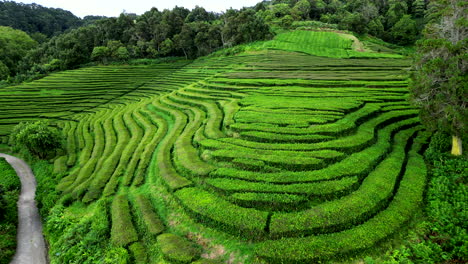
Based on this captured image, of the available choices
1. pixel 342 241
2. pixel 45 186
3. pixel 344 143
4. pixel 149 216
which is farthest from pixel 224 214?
pixel 45 186

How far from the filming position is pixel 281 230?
1145cm

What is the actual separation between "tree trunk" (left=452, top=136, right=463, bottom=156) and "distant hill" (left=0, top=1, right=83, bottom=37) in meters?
141

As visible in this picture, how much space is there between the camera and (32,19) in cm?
11462

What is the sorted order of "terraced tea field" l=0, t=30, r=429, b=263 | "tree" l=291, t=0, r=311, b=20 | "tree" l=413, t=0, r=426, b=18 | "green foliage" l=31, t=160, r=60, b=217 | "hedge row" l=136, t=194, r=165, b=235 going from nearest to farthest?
1. "terraced tea field" l=0, t=30, r=429, b=263
2. "hedge row" l=136, t=194, r=165, b=235
3. "green foliage" l=31, t=160, r=60, b=217
4. "tree" l=413, t=0, r=426, b=18
5. "tree" l=291, t=0, r=311, b=20

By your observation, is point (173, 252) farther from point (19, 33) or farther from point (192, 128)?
point (19, 33)

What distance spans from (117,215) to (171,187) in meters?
3.55

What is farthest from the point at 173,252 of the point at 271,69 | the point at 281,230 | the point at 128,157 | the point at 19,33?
the point at 19,33

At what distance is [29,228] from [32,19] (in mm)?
135744

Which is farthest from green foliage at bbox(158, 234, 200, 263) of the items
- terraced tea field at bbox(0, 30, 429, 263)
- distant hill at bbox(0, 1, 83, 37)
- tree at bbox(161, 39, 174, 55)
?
distant hill at bbox(0, 1, 83, 37)

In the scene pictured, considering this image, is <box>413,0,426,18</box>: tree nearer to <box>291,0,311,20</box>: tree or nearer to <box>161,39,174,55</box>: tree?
<box>291,0,311,20</box>: tree

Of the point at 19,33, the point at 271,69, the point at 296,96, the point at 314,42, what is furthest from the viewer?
the point at 19,33

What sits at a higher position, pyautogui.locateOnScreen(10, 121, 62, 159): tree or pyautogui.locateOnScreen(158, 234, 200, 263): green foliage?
pyautogui.locateOnScreen(10, 121, 62, 159): tree

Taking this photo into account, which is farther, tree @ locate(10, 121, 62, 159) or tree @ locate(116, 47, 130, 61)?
tree @ locate(116, 47, 130, 61)

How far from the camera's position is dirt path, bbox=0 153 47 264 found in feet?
52.7
